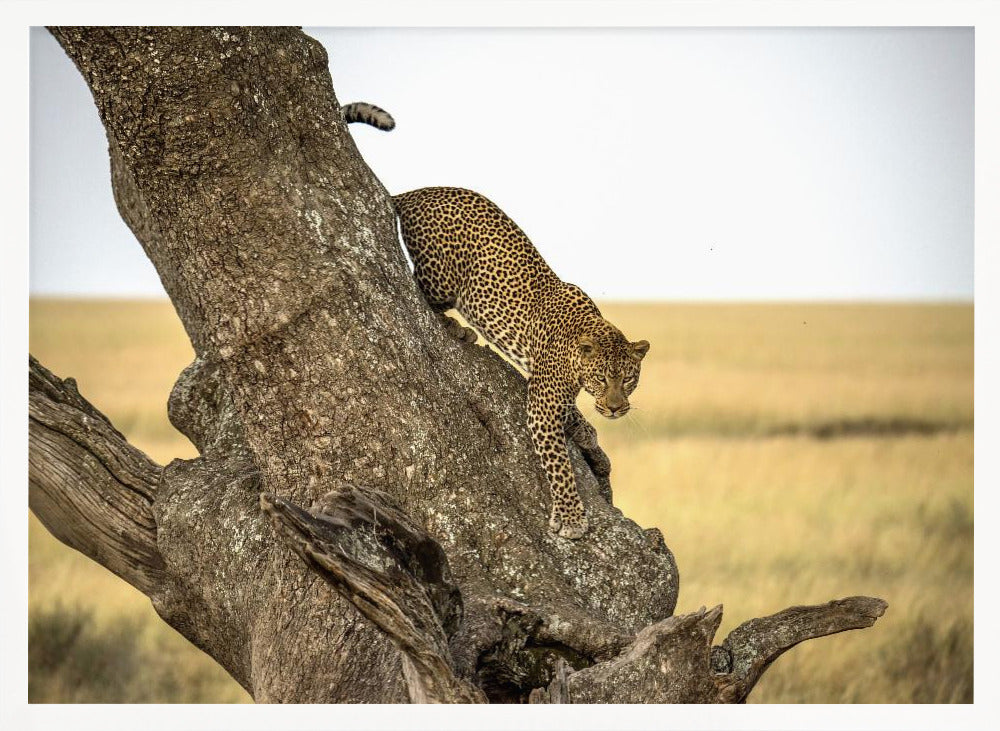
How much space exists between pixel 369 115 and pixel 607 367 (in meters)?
1.66

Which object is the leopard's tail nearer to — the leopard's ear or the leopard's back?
the leopard's back

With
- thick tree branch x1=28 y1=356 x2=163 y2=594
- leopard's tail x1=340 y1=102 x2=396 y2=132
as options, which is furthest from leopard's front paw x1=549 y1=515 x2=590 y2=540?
leopard's tail x1=340 y1=102 x2=396 y2=132

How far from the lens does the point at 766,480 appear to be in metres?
7.43

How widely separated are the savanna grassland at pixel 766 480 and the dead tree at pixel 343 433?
1.00 m

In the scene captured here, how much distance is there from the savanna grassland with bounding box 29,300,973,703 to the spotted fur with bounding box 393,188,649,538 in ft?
1.06

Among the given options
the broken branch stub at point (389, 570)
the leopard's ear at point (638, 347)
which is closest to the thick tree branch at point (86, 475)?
the broken branch stub at point (389, 570)

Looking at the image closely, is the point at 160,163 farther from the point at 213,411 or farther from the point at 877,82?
the point at 877,82

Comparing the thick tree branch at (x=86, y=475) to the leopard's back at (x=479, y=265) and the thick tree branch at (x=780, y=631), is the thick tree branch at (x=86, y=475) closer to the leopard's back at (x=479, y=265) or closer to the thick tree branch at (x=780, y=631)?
the leopard's back at (x=479, y=265)

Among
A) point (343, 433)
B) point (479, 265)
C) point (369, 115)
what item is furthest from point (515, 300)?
point (343, 433)

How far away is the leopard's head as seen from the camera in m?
5.74

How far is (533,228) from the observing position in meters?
6.49

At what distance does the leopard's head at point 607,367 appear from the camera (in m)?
5.74
